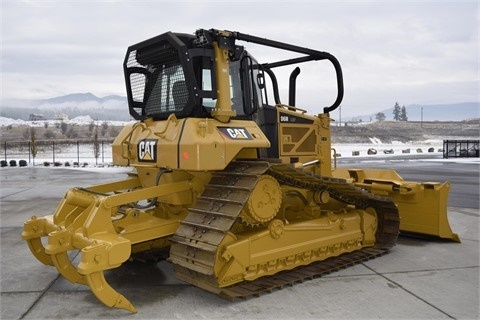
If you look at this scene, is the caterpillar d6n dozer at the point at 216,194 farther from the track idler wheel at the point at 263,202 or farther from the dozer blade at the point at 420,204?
the dozer blade at the point at 420,204

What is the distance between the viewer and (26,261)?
6207 millimetres

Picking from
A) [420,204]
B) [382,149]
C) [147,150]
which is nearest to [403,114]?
[382,149]

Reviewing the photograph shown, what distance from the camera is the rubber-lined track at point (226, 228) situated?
4516 millimetres

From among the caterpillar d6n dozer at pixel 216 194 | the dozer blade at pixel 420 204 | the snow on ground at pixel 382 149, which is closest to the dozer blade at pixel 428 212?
the dozer blade at pixel 420 204

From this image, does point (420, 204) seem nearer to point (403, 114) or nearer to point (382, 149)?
point (382, 149)

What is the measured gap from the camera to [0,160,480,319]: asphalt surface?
4.34 metres

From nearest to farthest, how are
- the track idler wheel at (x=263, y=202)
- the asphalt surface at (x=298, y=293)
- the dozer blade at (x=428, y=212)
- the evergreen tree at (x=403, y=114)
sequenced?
the asphalt surface at (x=298, y=293) → the track idler wheel at (x=263, y=202) → the dozer blade at (x=428, y=212) → the evergreen tree at (x=403, y=114)

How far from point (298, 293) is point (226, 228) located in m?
1.16

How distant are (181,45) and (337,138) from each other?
6161 cm

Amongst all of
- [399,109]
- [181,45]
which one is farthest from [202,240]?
[399,109]

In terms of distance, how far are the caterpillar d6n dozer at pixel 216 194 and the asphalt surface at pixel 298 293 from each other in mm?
237

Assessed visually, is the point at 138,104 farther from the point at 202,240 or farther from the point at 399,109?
the point at 399,109

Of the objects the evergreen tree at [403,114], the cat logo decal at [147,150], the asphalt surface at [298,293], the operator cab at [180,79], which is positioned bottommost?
the asphalt surface at [298,293]

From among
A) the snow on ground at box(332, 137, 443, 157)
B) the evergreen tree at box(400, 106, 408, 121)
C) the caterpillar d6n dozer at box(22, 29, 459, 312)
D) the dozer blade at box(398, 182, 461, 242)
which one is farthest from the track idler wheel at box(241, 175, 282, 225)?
the evergreen tree at box(400, 106, 408, 121)
